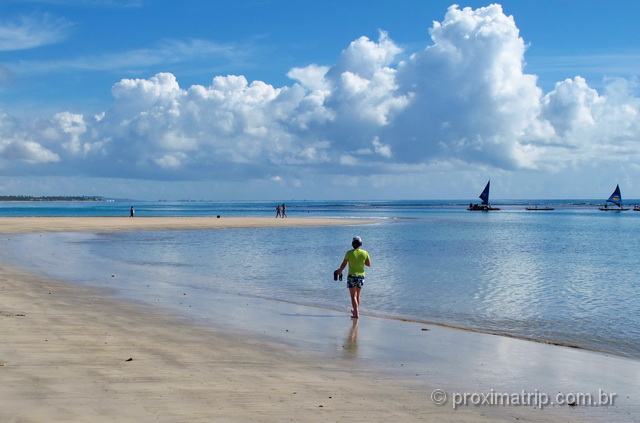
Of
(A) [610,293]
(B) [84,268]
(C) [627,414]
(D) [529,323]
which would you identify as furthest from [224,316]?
(A) [610,293]

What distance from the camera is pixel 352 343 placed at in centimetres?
1177

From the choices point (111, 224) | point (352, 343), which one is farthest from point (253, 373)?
point (111, 224)

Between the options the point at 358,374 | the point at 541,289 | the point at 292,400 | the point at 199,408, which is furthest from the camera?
the point at 541,289

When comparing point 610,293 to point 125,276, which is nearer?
point 610,293

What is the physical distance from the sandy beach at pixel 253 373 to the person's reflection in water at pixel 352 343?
6 cm

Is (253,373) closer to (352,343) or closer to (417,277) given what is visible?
(352,343)

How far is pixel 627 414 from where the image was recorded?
7957 mm

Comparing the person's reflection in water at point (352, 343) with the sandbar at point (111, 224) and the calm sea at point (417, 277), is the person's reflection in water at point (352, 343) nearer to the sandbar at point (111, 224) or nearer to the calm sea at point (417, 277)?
the calm sea at point (417, 277)

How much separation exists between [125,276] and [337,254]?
1489 cm

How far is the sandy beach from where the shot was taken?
725cm

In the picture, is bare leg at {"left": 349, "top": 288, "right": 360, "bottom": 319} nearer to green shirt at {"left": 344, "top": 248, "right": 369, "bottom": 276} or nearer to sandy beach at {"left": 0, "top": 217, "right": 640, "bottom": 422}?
green shirt at {"left": 344, "top": 248, "right": 369, "bottom": 276}

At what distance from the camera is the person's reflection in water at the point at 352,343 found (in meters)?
11.0

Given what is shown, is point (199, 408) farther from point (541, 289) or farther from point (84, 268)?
point (84, 268)

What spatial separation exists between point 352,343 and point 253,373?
3.26 metres
